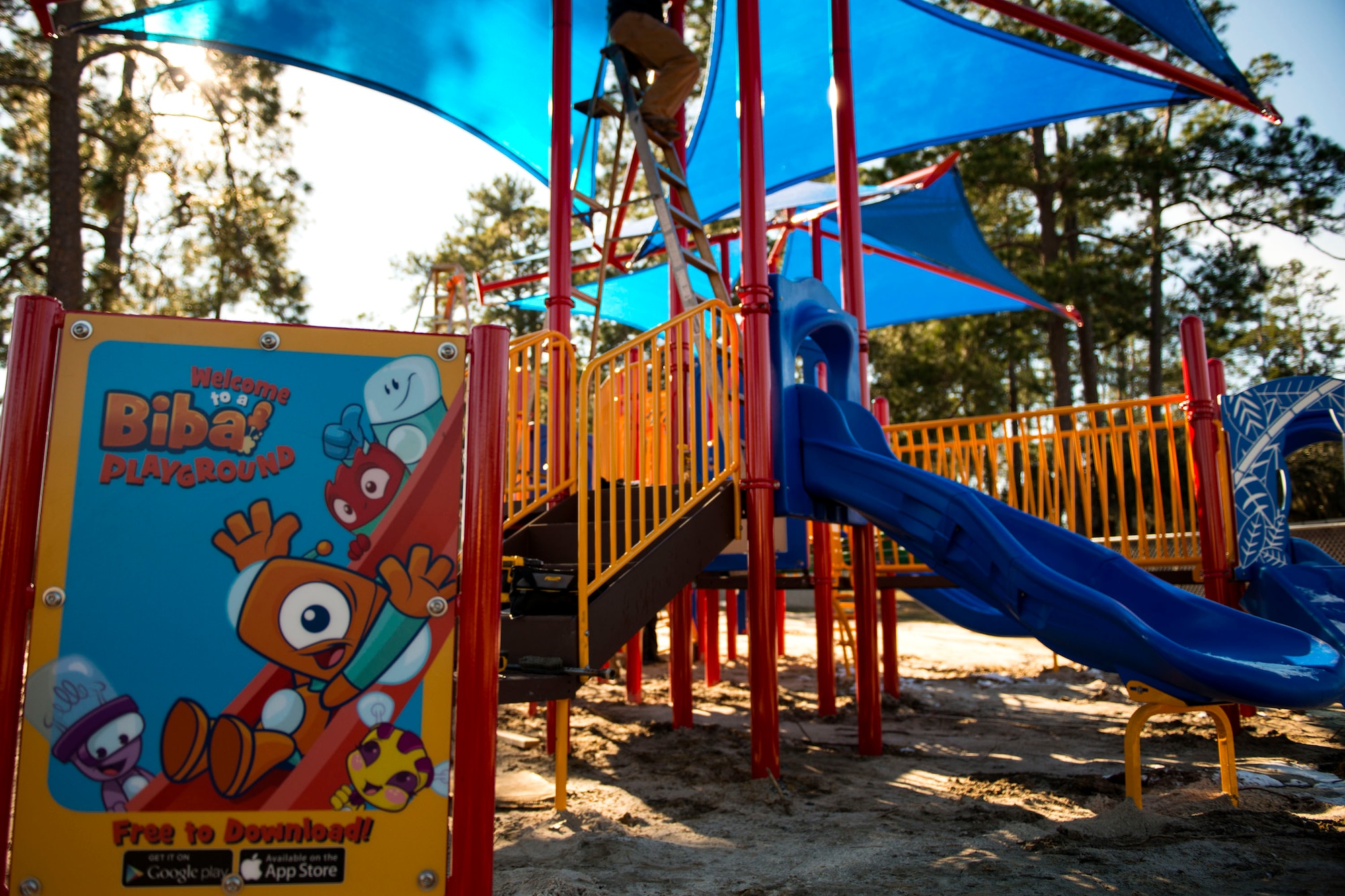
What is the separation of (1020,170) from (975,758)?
16439 millimetres

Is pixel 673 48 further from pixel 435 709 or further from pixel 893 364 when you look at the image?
pixel 893 364

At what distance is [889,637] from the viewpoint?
8.33 meters

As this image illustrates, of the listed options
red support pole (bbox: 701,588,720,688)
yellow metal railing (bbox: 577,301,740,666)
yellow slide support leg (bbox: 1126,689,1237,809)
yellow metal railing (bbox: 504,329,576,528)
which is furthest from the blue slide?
red support pole (bbox: 701,588,720,688)

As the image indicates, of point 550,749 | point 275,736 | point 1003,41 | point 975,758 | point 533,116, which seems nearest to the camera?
point 275,736

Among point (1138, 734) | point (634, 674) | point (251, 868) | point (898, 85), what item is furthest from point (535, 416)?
point (898, 85)

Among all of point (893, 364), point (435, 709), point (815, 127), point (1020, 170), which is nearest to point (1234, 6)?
point (1020, 170)

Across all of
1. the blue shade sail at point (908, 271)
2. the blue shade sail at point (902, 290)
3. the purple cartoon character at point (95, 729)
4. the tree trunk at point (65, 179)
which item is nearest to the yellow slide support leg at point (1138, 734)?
the purple cartoon character at point (95, 729)

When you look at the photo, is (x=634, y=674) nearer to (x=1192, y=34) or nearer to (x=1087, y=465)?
(x=1087, y=465)

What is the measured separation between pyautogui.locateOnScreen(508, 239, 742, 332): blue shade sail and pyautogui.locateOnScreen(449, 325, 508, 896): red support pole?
10.6 metres

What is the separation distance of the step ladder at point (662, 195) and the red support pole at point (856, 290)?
1259 mm

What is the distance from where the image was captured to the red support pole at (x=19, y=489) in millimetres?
2008

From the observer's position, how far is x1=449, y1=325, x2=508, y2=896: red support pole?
2.12 meters

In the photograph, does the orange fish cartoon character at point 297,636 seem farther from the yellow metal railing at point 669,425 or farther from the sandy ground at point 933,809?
the yellow metal railing at point 669,425

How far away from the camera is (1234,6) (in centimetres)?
1869
